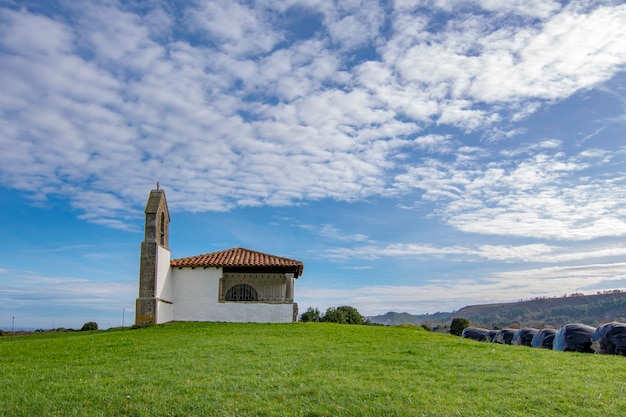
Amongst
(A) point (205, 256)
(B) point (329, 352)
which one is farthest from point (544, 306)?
(B) point (329, 352)

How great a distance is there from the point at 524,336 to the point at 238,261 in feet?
50.1

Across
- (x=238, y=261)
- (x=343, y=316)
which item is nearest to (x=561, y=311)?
(x=343, y=316)

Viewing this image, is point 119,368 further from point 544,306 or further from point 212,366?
point 544,306

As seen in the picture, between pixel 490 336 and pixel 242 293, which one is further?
pixel 242 293

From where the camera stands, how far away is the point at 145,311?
25578mm

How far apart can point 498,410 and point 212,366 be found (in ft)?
21.3

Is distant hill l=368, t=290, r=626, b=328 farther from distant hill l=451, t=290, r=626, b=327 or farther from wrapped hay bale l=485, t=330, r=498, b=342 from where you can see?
wrapped hay bale l=485, t=330, r=498, b=342

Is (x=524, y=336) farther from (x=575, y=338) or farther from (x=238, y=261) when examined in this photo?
(x=238, y=261)

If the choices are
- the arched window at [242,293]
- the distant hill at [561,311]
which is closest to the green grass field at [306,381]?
the arched window at [242,293]

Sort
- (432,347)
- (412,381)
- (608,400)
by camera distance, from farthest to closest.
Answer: (432,347)
(412,381)
(608,400)

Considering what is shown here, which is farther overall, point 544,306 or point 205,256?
point 544,306

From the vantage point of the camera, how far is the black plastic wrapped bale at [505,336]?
25.4 meters

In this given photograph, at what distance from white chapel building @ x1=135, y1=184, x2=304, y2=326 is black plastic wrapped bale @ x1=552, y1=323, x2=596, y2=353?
13.5 m

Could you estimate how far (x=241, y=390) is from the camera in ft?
30.3
